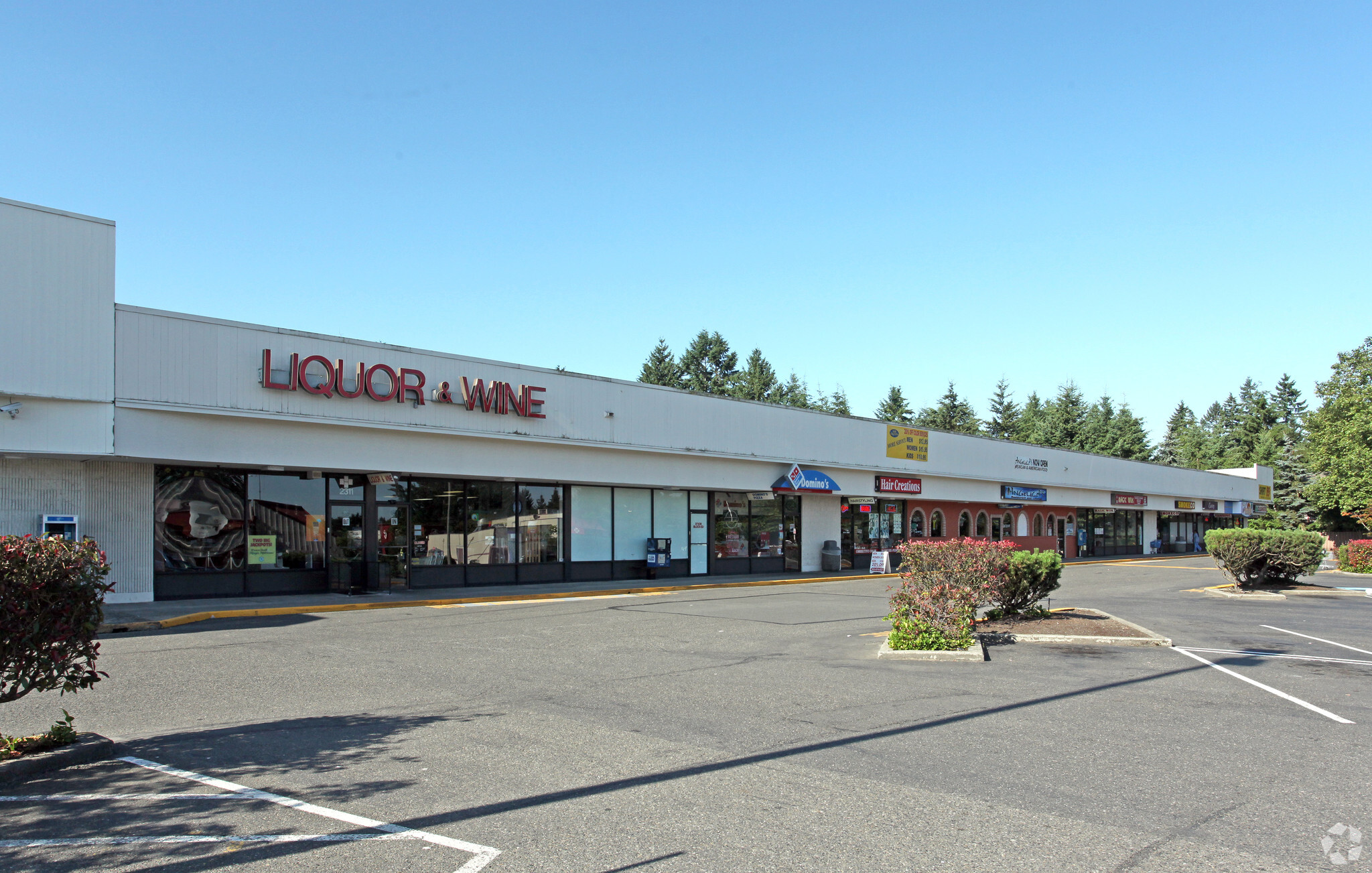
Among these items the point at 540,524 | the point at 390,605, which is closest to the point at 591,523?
the point at 540,524

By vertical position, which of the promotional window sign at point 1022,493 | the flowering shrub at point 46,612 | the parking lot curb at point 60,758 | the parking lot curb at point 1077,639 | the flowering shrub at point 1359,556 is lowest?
the flowering shrub at point 1359,556

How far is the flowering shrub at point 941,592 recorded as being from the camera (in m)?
12.9

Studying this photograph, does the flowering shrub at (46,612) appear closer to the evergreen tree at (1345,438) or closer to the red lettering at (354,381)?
the red lettering at (354,381)

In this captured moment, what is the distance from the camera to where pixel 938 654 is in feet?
40.5

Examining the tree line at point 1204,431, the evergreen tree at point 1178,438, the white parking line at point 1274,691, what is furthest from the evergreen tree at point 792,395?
the white parking line at point 1274,691

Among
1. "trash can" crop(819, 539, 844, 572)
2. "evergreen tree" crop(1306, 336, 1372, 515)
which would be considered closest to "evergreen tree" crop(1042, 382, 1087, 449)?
"evergreen tree" crop(1306, 336, 1372, 515)

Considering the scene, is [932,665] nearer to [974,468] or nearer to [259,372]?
[259,372]

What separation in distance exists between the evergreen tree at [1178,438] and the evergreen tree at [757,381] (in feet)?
132

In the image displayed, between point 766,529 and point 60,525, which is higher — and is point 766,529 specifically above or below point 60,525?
below

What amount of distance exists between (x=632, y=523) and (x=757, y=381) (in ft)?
195

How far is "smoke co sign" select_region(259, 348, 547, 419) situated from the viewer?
1961 cm

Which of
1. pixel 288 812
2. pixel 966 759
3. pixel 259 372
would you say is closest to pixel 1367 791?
pixel 966 759

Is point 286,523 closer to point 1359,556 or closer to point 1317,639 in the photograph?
point 1317,639

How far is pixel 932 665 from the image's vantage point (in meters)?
12.0
